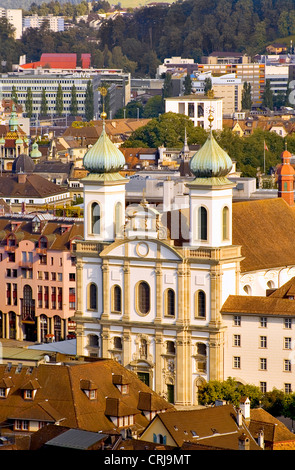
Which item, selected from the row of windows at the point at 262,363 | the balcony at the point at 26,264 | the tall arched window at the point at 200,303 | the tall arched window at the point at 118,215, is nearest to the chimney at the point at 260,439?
the row of windows at the point at 262,363

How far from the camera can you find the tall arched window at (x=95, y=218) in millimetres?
100500

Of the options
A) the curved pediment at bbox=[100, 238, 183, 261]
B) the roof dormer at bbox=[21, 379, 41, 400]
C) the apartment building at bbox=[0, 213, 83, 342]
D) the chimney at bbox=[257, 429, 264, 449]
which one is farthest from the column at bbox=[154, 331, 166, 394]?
the apartment building at bbox=[0, 213, 83, 342]

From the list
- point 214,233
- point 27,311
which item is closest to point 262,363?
point 214,233

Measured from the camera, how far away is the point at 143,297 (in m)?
98.8

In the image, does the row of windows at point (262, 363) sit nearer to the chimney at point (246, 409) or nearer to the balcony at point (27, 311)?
the chimney at point (246, 409)

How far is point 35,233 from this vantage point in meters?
125

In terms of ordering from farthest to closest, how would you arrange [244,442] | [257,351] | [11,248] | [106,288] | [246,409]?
[11,248] → [106,288] → [257,351] → [246,409] → [244,442]

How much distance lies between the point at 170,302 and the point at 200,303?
1.51m

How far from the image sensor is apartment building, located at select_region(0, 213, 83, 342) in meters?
122

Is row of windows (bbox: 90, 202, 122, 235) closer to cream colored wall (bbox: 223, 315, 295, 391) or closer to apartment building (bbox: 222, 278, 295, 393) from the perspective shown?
apartment building (bbox: 222, 278, 295, 393)

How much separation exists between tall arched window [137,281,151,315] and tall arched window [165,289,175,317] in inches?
40.5

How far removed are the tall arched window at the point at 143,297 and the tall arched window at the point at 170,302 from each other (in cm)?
103

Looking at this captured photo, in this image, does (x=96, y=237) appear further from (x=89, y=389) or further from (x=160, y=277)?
(x=89, y=389)

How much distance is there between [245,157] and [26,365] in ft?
331
